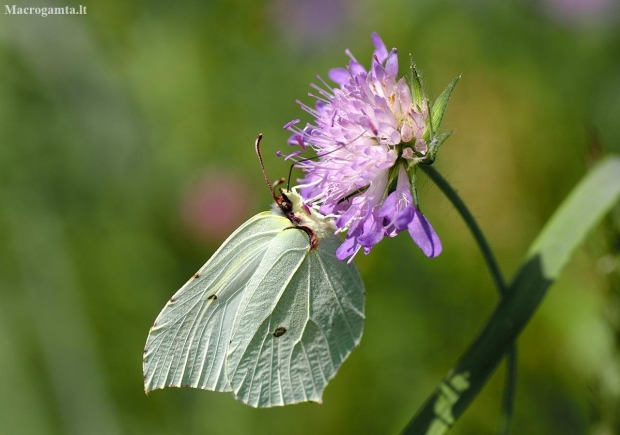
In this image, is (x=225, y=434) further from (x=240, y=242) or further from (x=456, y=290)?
(x=240, y=242)

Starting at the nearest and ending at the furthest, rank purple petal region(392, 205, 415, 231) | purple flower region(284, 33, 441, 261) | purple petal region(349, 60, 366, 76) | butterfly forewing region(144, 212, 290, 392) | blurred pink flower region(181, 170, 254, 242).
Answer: purple petal region(392, 205, 415, 231) → purple flower region(284, 33, 441, 261) → purple petal region(349, 60, 366, 76) → butterfly forewing region(144, 212, 290, 392) → blurred pink flower region(181, 170, 254, 242)

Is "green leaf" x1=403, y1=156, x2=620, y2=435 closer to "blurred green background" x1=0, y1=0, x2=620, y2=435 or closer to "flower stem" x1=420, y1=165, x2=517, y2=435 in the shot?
"flower stem" x1=420, y1=165, x2=517, y2=435

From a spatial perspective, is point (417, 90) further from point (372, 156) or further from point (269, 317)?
point (269, 317)

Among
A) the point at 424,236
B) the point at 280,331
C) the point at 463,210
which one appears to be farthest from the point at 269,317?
the point at 463,210

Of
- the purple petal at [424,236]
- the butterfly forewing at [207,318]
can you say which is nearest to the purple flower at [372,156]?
the purple petal at [424,236]

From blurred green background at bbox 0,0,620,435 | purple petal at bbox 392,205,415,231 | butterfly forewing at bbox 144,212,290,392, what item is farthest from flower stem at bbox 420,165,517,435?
blurred green background at bbox 0,0,620,435

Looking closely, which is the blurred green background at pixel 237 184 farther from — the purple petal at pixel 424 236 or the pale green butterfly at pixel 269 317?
the purple petal at pixel 424 236

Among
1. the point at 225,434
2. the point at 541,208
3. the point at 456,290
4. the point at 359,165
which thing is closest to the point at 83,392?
the point at 225,434
